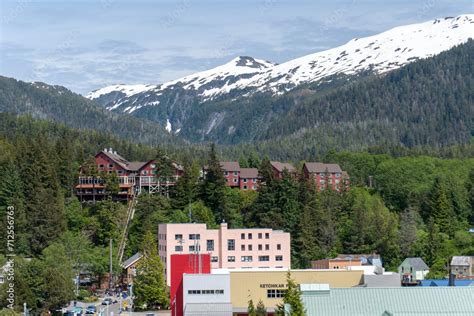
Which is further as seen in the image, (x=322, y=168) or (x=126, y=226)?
(x=322, y=168)

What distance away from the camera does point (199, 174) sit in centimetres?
14175

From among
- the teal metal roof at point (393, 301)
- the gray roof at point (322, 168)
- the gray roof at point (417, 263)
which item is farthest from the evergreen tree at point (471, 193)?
the teal metal roof at point (393, 301)

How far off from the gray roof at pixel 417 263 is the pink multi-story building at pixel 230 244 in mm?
15015

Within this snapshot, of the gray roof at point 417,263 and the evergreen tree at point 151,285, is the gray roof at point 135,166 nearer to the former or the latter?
the gray roof at point 417,263

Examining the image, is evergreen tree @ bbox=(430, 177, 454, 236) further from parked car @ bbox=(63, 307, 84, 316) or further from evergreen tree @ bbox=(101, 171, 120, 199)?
parked car @ bbox=(63, 307, 84, 316)

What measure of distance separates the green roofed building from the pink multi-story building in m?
48.8

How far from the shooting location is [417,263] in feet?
403

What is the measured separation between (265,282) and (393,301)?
13.4m

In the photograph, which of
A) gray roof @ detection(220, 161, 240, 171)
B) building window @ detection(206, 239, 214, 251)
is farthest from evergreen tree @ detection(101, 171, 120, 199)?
building window @ detection(206, 239, 214, 251)

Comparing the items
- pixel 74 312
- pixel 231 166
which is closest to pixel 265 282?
pixel 74 312

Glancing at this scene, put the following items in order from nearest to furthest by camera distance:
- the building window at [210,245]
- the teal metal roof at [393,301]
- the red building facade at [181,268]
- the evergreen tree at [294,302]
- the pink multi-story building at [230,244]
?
the evergreen tree at [294,302] → the teal metal roof at [393,301] → the red building facade at [181,268] → the pink multi-story building at [230,244] → the building window at [210,245]

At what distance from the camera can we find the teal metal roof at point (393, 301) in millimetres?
A: 65812

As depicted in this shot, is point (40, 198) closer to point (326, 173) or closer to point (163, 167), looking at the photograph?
point (163, 167)

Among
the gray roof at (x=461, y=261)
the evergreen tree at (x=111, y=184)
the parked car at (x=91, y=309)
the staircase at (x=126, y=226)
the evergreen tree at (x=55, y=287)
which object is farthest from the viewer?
the evergreen tree at (x=111, y=184)
